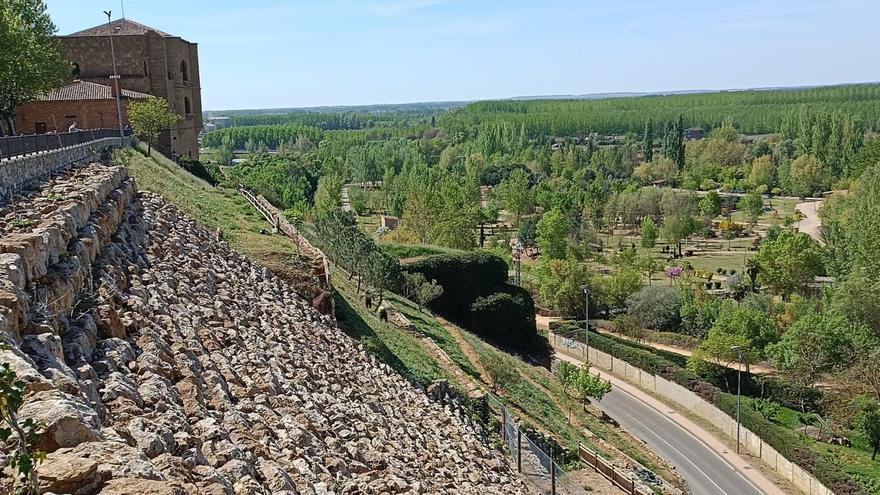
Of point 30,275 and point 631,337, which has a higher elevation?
point 30,275

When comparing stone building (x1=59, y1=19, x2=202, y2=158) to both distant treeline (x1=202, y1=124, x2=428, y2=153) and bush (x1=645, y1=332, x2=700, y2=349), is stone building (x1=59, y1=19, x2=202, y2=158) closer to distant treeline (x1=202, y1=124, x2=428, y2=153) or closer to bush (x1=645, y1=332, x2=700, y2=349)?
bush (x1=645, y1=332, x2=700, y2=349)

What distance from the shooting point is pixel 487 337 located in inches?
1457

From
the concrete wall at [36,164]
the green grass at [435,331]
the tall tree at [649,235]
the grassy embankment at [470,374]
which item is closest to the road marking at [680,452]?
the grassy embankment at [470,374]

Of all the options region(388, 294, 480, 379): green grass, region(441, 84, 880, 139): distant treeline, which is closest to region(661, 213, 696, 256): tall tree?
region(388, 294, 480, 379): green grass

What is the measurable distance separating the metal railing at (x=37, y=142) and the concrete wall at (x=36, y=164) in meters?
0.16

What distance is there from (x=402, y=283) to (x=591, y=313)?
15.4 m

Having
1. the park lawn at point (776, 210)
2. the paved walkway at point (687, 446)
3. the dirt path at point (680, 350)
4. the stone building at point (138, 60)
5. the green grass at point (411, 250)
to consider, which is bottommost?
the paved walkway at point (687, 446)

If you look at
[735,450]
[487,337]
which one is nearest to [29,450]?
[735,450]

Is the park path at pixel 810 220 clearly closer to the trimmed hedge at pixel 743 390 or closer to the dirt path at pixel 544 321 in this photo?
the dirt path at pixel 544 321

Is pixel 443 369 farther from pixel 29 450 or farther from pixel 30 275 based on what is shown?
pixel 29 450

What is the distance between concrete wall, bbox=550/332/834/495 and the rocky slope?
1422 centimetres

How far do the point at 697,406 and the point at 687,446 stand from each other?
3.96 m

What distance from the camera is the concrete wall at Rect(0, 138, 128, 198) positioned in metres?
13.1

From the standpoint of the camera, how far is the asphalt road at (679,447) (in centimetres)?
2577
